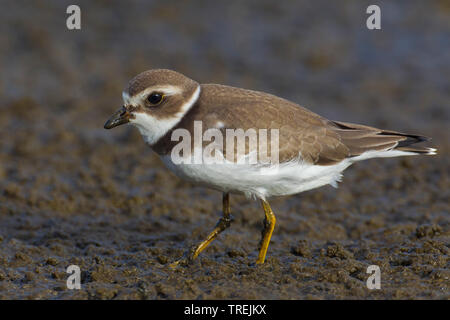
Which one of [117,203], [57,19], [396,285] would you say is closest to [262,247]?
[396,285]

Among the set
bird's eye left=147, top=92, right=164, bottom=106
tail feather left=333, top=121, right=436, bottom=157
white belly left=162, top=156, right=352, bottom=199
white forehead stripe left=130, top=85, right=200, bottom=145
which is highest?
bird's eye left=147, top=92, right=164, bottom=106

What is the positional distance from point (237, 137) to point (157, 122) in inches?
32.8

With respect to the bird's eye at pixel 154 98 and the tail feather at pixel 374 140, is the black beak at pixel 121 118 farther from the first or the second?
the tail feather at pixel 374 140

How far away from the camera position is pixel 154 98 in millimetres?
6297

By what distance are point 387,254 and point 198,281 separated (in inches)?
86.8

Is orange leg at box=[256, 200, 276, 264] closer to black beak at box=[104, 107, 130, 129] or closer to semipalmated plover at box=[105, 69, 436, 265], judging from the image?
semipalmated plover at box=[105, 69, 436, 265]

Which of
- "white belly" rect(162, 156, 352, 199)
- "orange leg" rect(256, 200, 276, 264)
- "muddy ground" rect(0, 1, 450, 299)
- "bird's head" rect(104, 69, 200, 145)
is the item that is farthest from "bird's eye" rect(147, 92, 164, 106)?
"muddy ground" rect(0, 1, 450, 299)

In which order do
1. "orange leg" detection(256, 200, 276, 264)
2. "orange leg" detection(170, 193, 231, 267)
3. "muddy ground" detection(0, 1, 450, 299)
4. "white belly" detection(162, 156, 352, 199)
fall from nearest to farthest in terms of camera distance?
"white belly" detection(162, 156, 352, 199) → "muddy ground" detection(0, 1, 450, 299) → "orange leg" detection(256, 200, 276, 264) → "orange leg" detection(170, 193, 231, 267)

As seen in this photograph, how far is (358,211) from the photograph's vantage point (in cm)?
870

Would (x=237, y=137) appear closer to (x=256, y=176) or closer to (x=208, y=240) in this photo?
(x=256, y=176)

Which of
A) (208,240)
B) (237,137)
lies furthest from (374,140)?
(208,240)

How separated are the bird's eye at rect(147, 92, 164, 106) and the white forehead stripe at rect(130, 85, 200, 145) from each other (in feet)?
0.44

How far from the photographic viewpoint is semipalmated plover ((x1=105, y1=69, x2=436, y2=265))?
6.02 meters

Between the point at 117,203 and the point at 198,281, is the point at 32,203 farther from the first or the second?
the point at 198,281
